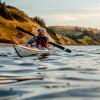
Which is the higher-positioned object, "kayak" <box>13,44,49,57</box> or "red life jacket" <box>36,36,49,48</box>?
"red life jacket" <box>36,36,49,48</box>

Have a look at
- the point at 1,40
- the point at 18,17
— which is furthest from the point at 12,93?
the point at 18,17

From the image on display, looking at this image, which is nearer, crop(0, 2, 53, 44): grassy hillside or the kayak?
the kayak

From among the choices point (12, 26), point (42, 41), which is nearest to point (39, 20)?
point (12, 26)

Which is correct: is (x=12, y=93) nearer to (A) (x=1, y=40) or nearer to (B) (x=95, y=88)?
(B) (x=95, y=88)

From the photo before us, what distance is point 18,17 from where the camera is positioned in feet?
323

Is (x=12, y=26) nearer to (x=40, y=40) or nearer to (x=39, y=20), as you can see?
(x=39, y=20)

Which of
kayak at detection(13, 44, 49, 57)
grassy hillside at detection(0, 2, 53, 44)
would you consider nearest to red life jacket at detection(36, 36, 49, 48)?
kayak at detection(13, 44, 49, 57)

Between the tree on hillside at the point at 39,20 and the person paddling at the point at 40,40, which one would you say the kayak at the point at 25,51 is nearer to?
the person paddling at the point at 40,40

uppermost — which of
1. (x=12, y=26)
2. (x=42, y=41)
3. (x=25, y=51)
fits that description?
(x=12, y=26)

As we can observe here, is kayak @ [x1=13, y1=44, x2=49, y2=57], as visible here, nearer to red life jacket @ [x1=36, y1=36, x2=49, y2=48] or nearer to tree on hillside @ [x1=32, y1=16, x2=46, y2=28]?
red life jacket @ [x1=36, y1=36, x2=49, y2=48]

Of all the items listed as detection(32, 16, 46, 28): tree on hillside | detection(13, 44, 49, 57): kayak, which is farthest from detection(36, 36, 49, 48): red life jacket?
detection(32, 16, 46, 28): tree on hillside

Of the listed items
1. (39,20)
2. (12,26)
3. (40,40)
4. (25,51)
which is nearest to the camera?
(25,51)

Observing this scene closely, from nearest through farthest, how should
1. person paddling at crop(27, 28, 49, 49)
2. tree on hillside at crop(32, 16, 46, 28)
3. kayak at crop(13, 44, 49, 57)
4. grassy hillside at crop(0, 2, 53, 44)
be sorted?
kayak at crop(13, 44, 49, 57) < person paddling at crop(27, 28, 49, 49) < grassy hillside at crop(0, 2, 53, 44) < tree on hillside at crop(32, 16, 46, 28)

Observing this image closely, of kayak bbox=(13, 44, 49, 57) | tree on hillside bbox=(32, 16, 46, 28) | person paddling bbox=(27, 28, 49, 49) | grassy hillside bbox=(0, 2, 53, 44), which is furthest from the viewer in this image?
tree on hillside bbox=(32, 16, 46, 28)
